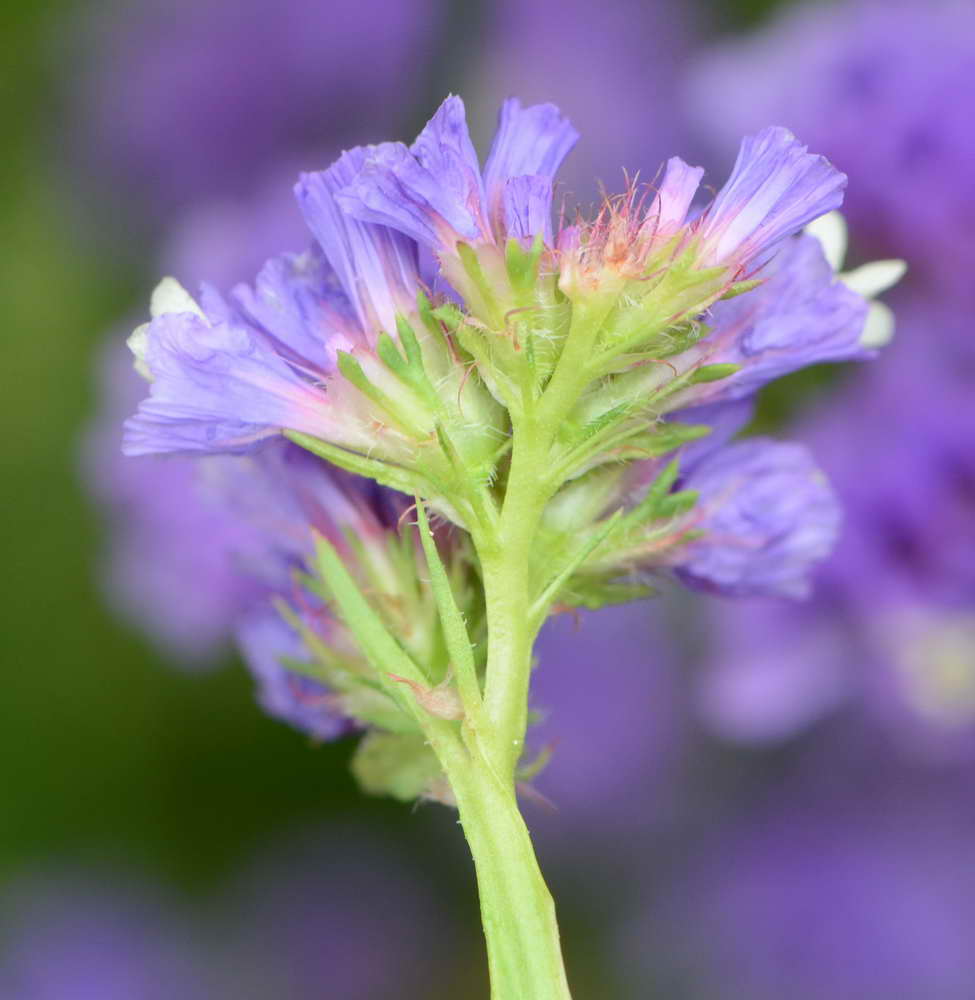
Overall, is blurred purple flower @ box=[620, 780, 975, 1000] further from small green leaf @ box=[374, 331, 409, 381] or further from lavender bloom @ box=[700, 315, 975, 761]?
small green leaf @ box=[374, 331, 409, 381]

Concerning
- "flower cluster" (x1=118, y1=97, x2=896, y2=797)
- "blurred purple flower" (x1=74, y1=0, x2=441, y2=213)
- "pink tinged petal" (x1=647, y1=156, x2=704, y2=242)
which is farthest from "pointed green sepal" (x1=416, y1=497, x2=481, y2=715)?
"blurred purple flower" (x1=74, y1=0, x2=441, y2=213)

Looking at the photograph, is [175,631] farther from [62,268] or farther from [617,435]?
[617,435]

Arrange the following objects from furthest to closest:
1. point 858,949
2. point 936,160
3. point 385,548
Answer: point 858,949
point 936,160
point 385,548

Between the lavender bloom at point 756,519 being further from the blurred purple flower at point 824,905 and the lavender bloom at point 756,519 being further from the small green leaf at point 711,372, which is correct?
the blurred purple flower at point 824,905

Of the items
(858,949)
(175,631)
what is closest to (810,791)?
(858,949)

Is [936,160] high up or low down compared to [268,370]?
up

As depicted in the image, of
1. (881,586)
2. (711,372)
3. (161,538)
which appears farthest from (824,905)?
(711,372)

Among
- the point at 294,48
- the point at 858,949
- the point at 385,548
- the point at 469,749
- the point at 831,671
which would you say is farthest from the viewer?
the point at 294,48
